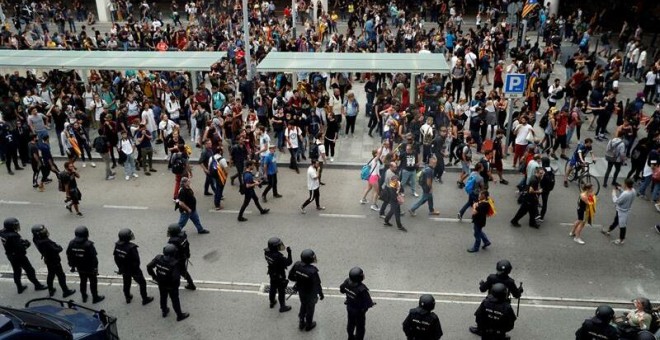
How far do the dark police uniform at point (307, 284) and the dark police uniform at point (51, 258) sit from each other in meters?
3.97

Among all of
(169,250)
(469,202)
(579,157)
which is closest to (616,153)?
(579,157)

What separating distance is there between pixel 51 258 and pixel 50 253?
0.36 ft

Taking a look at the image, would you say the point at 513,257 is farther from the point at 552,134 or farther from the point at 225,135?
the point at 225,135

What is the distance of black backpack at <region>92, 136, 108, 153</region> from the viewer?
47.8 ft

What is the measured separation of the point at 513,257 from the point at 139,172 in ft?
31.9

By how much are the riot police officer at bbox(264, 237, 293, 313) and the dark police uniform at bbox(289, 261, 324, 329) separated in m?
0.39

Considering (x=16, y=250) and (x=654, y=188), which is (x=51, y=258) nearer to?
(x=16, y=250)

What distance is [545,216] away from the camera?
13.0 metres

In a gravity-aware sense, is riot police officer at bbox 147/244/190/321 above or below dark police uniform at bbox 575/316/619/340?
above

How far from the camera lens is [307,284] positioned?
8.57 metres

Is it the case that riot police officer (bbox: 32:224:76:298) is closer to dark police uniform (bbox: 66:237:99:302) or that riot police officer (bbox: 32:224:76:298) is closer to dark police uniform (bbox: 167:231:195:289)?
dark police uniform (bbox: 66:237:99:302)

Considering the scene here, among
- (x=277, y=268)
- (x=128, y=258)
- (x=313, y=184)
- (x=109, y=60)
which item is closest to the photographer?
(x=277, y=268)

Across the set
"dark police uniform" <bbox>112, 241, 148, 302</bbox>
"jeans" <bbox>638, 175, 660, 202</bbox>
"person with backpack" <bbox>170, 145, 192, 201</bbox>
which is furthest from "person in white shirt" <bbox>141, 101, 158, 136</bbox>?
"jeans" <bbox>638, 175, 660, 202</bbox>

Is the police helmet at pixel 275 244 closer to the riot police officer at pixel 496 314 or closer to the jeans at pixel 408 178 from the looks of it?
the riot police officer at pixel 496 314
